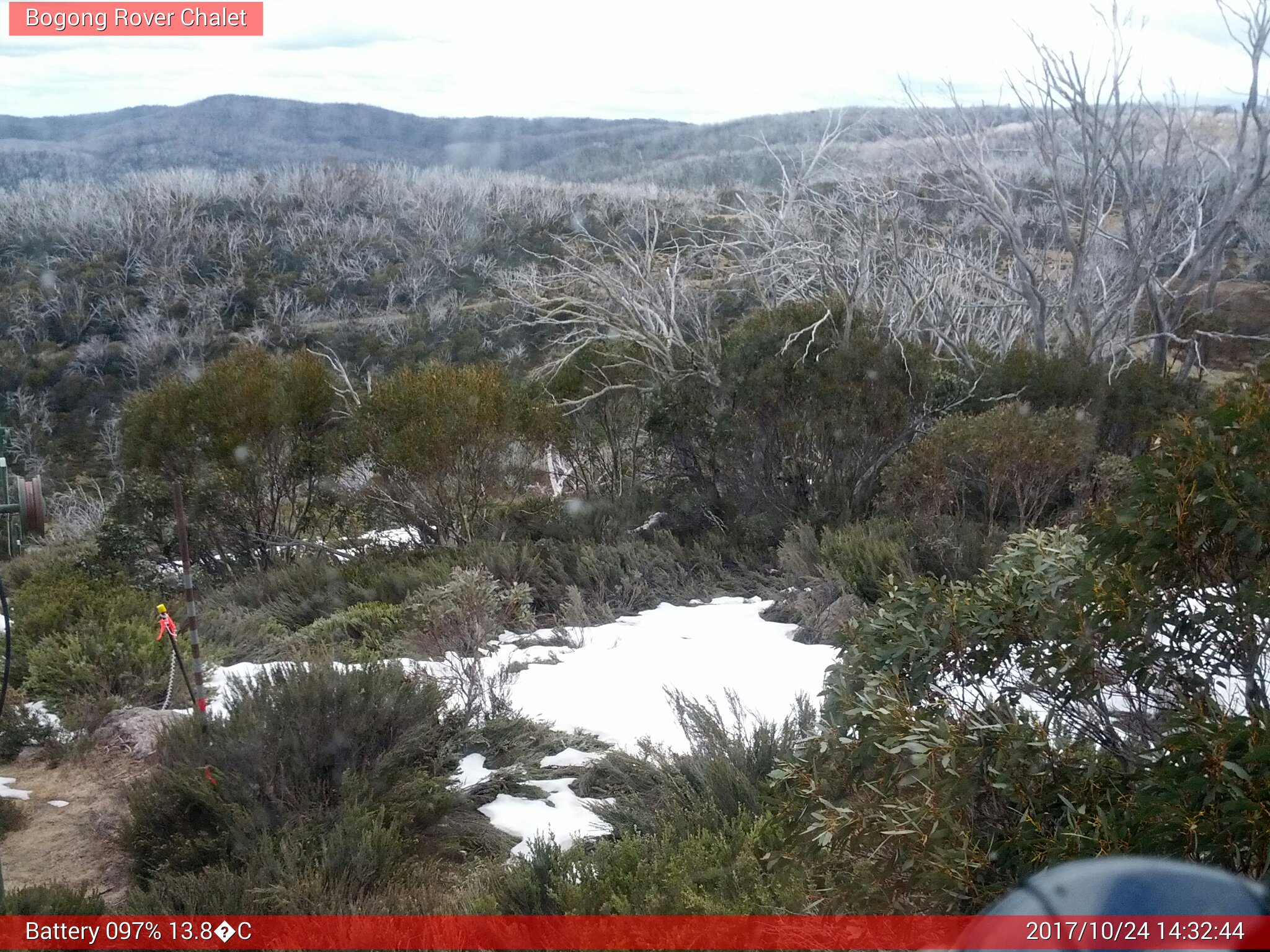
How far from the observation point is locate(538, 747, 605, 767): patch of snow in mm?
4730

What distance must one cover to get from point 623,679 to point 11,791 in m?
3.17

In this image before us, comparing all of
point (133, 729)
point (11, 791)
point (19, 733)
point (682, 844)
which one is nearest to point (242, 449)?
point (19, 733)

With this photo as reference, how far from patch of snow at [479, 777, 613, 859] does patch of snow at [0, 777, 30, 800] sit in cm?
233

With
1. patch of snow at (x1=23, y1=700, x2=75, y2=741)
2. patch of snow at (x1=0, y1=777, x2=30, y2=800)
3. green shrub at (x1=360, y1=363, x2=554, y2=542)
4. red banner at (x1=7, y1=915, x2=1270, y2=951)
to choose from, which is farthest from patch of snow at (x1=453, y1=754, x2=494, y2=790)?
green shrub at (x1=360, y1=363, x2=554, y2=542)

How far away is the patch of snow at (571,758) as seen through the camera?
4.73 meters

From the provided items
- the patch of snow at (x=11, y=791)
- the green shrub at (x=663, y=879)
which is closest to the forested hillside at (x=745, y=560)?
the green shrub at (x=663, y=879)

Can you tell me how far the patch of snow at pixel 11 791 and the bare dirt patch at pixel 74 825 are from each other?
23 millimetres

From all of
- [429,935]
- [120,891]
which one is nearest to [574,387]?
[120,891]

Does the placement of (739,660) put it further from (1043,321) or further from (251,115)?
(251,115)

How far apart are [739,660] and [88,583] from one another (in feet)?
18.1

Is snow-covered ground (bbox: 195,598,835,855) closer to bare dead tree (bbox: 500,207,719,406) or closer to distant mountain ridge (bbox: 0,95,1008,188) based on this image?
bare dead tree (bbox: 500,207,719,406)

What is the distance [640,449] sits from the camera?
11.1m

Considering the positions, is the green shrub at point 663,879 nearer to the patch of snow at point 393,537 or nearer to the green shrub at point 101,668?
the green shrub at point 101,668

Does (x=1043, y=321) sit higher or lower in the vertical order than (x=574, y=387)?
higher
